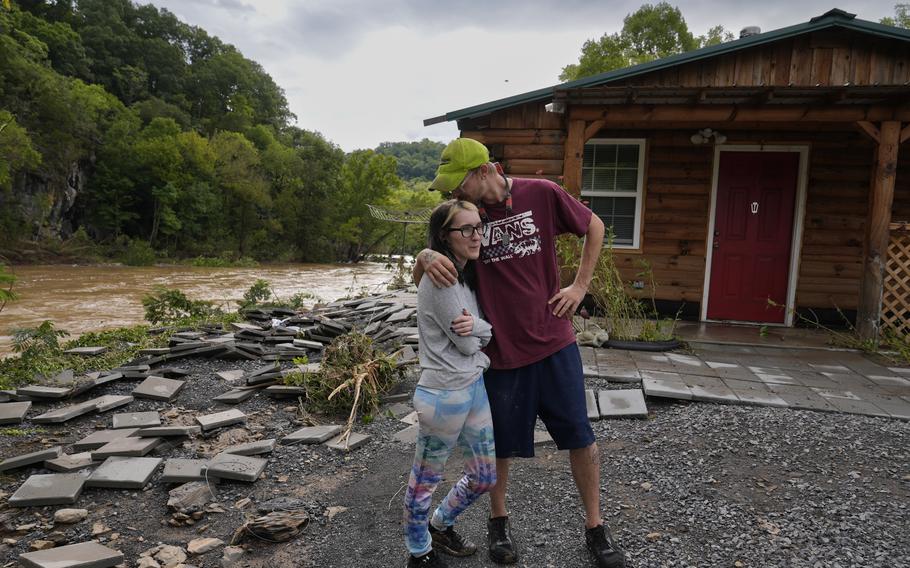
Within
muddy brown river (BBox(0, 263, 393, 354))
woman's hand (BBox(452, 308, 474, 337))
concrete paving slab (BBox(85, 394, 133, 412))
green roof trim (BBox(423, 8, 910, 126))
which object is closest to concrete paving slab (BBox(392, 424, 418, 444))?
woman's hand (BBox(452, 308, 474, 337))

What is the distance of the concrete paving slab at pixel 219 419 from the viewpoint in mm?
4027

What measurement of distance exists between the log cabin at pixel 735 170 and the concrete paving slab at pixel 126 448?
515cm

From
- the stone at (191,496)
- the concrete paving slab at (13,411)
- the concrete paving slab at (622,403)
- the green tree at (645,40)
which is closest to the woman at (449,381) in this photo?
the stone at (191,496)

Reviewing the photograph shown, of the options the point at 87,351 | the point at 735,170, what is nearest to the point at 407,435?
the point at 87,351

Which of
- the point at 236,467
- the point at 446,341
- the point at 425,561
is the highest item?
the point at 446,341

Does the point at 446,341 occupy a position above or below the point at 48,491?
above

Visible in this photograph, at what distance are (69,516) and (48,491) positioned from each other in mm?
296

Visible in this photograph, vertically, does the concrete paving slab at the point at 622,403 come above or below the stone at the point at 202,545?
above

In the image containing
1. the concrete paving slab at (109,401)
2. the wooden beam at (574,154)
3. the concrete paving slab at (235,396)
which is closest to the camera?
the concrete paving slab at (109,401)

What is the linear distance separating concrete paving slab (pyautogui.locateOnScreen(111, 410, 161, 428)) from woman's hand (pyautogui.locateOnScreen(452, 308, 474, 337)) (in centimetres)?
320

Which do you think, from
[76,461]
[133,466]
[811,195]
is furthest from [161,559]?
[811,195]

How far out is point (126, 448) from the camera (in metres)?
3.52

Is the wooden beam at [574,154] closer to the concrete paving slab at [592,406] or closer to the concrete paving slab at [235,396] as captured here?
the concrete paving slab at [592,406]

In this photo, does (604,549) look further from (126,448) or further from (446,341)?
(126,448)
